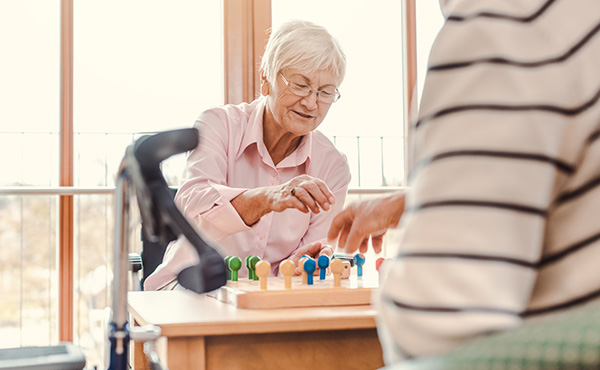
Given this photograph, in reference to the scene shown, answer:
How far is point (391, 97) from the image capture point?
12.5ft

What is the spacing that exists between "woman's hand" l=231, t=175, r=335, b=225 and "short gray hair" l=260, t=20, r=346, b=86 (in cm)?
46

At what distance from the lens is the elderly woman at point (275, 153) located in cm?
195

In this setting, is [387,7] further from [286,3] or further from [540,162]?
[540,162]

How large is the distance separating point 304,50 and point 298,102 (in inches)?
6.4

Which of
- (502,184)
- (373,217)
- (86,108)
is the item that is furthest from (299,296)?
(86,108)

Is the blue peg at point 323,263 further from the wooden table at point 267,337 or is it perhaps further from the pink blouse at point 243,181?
the pink blouse at point 243,181

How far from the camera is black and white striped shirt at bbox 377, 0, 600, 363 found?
1.47 ft

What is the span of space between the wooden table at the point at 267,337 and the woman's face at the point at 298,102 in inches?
37.1

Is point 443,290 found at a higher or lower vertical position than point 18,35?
lower

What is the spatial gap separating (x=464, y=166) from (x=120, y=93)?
309cm

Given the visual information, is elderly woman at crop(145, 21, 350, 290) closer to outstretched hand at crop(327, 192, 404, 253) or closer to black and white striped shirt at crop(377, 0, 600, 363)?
outstretched hand at crop(327, 192, 404, 253)

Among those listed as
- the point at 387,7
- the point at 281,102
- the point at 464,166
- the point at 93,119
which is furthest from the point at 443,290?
the point at 387,7

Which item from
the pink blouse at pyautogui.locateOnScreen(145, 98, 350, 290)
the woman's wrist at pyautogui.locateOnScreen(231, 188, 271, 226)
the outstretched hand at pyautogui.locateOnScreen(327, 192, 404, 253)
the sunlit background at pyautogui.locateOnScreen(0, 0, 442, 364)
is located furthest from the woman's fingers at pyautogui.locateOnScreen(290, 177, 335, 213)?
the sunlit background at pyautogui.locateOnScreen(0, 0, 442, 364)

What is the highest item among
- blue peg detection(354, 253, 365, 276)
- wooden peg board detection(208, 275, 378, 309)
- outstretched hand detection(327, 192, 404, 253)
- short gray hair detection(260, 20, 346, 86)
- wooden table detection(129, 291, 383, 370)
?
short gray hair detection(260, 20, 346, 86)
